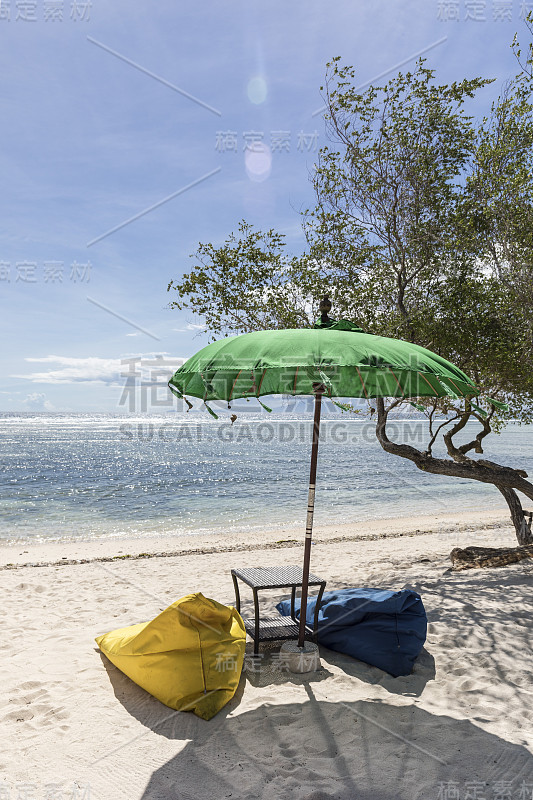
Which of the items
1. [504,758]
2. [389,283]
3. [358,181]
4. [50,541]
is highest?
[358,181]

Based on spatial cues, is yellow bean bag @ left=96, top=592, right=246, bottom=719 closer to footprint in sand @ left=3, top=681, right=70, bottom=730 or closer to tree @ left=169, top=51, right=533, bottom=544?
footprint in sand @ left=3, top=681, right=70, bottom=730

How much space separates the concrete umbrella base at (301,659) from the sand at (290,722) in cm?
9

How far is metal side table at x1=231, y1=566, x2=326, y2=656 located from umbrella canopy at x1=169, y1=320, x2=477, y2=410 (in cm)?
191

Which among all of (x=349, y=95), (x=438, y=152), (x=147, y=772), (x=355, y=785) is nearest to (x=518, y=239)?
(x=438, y=152)

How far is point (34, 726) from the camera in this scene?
158 inches

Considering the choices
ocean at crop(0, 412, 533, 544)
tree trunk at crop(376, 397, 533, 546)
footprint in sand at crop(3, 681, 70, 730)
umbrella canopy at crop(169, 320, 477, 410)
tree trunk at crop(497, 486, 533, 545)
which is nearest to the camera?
umbrella canopy at crop(169, 320, 477, 410)

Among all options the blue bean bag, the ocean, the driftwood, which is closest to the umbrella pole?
the blue bean bag

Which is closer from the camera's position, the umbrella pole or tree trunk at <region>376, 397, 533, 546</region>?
the umbrella pole

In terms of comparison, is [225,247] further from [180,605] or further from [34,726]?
[34,726]

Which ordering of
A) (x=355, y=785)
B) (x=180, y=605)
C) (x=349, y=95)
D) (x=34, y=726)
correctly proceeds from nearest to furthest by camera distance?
(x=355, y=785) < (x=34, y=726) < (x=180, y=605) < (x=349, y=95)

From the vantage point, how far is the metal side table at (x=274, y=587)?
5.04 meters

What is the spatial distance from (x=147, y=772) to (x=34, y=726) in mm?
1152

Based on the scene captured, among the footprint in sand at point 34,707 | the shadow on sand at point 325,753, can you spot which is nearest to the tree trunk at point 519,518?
the shadow on sand at point 325,753

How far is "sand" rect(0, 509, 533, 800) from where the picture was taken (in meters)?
3.32
